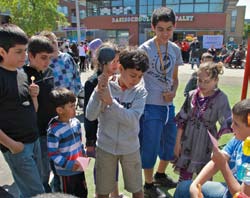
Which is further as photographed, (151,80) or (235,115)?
(151,80)

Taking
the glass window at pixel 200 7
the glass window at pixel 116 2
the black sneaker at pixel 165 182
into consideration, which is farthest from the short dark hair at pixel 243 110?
the glass window at pixel 116 2

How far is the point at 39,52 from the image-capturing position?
252 cm

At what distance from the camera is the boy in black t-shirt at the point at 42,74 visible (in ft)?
8.27

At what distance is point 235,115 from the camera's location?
1793 mm

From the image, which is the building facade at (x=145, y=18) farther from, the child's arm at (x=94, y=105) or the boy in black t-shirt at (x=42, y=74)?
the child's arm at (x=94, y=105)

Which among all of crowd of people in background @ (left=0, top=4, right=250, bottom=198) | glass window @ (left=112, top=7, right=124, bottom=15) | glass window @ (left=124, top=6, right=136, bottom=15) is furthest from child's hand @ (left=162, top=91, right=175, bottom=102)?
glass window @ (left=112, top=7, right=124, bottom=15)

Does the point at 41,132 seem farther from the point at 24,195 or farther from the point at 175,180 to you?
the point at 175,180

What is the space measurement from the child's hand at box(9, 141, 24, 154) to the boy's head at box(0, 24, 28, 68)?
1.89 ft

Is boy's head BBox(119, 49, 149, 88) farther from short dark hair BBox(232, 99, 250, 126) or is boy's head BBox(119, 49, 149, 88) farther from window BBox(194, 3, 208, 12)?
window BBox(194, 3, 208, 12)

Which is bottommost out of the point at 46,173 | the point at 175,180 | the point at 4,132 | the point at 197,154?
the point at 175,180

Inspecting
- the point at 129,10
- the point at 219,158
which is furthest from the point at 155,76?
the point at 129,10

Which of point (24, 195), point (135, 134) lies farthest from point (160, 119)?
point (24, 195)

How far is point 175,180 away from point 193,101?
1107 millimetres

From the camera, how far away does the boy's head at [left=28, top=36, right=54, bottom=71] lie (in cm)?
251
